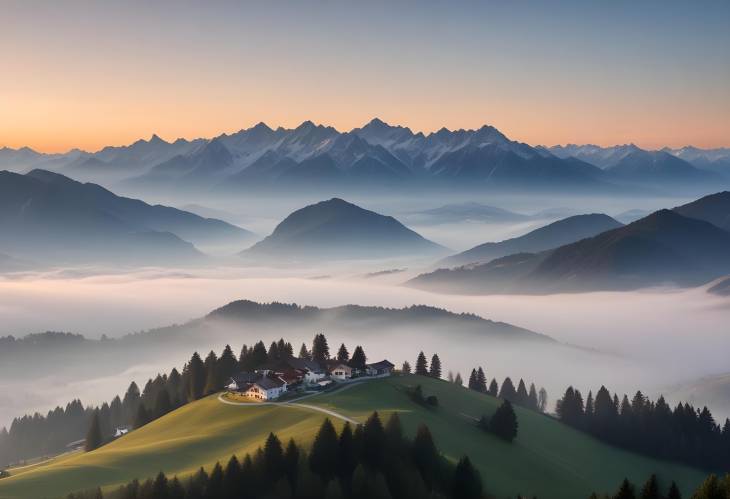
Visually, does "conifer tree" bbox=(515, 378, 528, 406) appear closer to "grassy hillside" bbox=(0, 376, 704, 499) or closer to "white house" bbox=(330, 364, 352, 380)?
"grassy hillside" bbox=(0, 376, 704, 499)

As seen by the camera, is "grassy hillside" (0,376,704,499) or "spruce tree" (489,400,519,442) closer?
"grassy hillside" (0,376,704,499)

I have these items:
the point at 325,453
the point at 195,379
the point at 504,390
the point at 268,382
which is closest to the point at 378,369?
the point at 268,382

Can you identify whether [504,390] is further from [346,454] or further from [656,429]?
[346,454]

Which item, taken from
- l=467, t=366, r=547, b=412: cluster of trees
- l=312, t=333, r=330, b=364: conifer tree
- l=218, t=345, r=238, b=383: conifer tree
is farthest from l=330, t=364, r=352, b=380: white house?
l=467, t=366, r=547, b=412: cluster of trees

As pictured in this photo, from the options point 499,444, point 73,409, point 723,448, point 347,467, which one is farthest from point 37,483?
point 723,448

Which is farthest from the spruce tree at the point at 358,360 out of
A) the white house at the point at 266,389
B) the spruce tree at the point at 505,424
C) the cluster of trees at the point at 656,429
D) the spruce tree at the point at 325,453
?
the spruce tree at the point at 325,453

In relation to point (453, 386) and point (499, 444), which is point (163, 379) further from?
point (499, 444)
